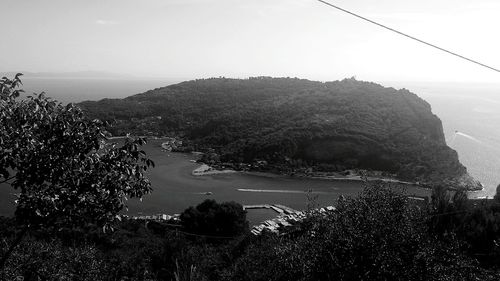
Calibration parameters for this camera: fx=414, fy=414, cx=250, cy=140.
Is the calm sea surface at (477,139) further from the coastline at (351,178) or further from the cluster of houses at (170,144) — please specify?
the cluster of houses at (170,144)

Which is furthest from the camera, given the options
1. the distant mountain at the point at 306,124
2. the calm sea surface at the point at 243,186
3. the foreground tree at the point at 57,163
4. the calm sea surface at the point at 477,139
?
the distant mountain at the point at 306,124

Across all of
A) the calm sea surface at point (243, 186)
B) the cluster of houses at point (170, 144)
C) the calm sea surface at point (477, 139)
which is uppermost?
the calm sea surface at point (477, 139)

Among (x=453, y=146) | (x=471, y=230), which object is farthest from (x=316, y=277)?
(x=453, y=146)

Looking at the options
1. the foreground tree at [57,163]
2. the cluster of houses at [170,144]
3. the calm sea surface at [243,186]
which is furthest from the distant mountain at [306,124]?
the foreground tree at [57,163]

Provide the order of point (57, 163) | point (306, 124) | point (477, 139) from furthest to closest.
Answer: point (477, 139)
point (306, 124)
point (57, 163)

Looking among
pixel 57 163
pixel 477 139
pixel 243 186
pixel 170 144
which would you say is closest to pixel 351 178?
pixel 243 186

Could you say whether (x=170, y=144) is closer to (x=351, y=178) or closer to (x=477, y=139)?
(x=351, y=178)

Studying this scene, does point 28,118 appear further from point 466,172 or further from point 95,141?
point 466,172

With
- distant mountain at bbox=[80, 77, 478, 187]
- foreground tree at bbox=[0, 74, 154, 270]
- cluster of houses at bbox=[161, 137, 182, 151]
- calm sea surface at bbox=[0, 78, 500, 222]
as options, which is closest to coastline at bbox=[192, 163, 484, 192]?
distant mountain at bbox=[80, 77, 478, 187]
